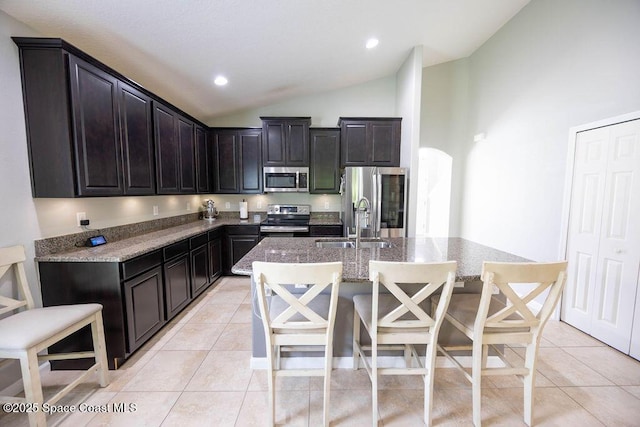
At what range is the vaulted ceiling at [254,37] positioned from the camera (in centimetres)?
200

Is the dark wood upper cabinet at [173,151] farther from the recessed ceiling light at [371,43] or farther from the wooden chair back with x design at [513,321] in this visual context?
the wooden chair back with x design at [513,321]

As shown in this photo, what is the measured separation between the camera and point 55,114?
190cm

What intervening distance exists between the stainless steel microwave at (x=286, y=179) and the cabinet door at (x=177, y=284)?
5.82ft

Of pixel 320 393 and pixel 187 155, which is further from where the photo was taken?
pixel 187 155

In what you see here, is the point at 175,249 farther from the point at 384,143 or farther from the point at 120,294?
the point at 384,143

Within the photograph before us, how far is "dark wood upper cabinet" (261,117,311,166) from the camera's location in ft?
14.0

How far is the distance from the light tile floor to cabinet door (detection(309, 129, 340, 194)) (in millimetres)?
2671

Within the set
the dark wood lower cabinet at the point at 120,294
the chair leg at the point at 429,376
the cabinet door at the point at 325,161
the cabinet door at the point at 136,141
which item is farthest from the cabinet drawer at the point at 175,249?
the chair leg at the point at 429,376

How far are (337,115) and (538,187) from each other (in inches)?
124

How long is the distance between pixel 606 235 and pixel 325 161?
11.1 feet

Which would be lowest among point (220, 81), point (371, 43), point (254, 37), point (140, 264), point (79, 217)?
point (140, 264)

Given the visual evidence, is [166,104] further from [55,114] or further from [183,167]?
[55,114]

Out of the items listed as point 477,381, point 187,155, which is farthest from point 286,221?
point 477,381

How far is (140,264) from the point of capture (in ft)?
7.36
